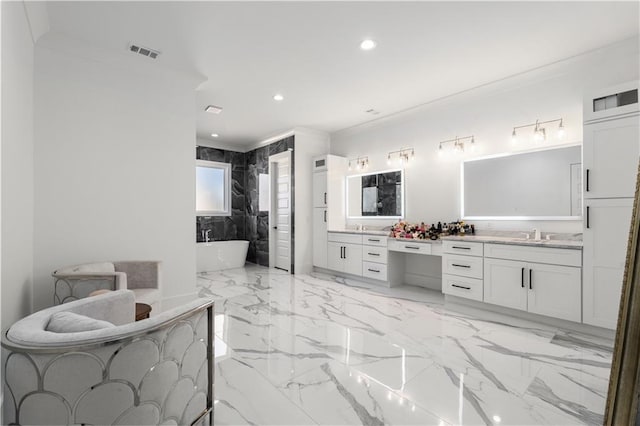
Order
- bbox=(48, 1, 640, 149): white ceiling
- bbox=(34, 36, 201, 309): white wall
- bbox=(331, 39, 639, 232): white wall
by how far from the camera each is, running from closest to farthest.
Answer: bbox=(48, 1, 640, 149): white ceiling, bbox=(34, 36, 201, 309): white wall, bbox=(331, 39, 639, 232): white wall

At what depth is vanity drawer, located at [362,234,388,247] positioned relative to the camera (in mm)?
4618

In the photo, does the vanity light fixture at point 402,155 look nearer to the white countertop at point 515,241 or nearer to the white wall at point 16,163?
the white countertop at point 515,241

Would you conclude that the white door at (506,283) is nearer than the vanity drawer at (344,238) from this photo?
Yes

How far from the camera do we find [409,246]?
4.30 metres

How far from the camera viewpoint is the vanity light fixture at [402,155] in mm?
4805

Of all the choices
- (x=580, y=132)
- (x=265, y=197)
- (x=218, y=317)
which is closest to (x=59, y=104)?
(x=218, y=317)

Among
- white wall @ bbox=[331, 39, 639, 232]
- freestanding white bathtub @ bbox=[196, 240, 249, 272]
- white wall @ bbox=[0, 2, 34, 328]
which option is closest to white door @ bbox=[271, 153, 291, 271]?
freestanding white bathtub @ bbox=[196, 240, 249, 272]

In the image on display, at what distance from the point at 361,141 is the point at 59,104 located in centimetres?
427

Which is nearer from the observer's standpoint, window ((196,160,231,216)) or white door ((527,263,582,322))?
white door ((527,263,582,322))

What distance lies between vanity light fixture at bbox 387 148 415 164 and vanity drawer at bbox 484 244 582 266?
1.92m

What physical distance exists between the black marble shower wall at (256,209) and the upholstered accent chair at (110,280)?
356 cm

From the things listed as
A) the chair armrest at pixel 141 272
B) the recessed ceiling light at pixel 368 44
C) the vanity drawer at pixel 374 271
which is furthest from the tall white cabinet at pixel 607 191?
the chair armrest at pixel 141 272

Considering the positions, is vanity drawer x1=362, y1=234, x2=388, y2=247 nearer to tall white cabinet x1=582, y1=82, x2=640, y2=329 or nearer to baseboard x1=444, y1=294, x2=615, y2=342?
baseboard x1=444, y1=294, x2=615, y2=342

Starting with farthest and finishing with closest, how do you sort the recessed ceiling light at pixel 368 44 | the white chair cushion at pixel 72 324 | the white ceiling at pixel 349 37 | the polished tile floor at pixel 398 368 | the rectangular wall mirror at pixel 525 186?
the rectangular wall mirror at pixel 525 186 < the recessed ceiling light at pixel 368 44 < the white ceiling at pixel 349 37 < the polished tile floor at pixel 398 368 < the white chair cushion at pixel 72 324
